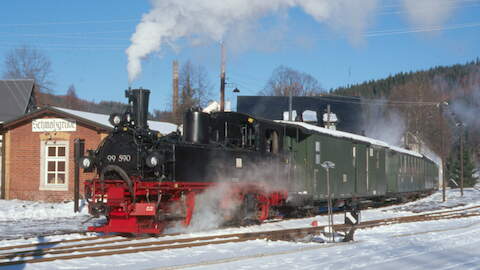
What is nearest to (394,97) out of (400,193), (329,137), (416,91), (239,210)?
(416,91)

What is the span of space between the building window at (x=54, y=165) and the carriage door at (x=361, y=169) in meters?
11.4

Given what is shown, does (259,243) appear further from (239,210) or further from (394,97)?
(394,97)

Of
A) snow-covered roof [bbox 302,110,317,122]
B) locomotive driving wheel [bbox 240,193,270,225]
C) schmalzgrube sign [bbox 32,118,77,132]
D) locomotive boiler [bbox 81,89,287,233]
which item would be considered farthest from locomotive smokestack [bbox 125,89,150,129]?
snow-covered roof [bbox 302,110,317,122]

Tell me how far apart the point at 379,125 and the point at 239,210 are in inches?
2183

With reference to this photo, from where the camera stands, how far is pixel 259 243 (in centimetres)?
1119

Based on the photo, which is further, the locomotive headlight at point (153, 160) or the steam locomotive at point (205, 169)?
the steam locomotive at point (205, 169)

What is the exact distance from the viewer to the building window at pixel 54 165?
2178 cm

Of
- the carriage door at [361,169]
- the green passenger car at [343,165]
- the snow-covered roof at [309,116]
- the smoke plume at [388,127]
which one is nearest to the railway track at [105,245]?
the green passenger car at [343,165]

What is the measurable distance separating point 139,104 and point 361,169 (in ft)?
38.6

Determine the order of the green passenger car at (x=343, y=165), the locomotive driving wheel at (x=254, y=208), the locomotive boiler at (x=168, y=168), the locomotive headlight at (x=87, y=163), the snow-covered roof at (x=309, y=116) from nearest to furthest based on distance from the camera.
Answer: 1. the locomotive boiler at (x=168, y=168)
2. the locomotive headlight at (x=87, y=163)
3. the locomotive driving wheel at (x=254, y=208)
4. the green passenger car at (x=343, y=165)
5. the snow-covered roof at (x=309, y=116)

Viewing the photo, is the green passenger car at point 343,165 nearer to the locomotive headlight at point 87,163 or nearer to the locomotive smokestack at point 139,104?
the locomotive smokestack at point 139,104

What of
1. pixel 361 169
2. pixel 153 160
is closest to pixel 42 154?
pixel 153 160

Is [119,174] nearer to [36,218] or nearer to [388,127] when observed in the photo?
[36,218]

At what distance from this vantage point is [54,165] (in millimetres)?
21969
